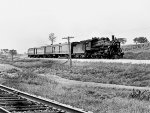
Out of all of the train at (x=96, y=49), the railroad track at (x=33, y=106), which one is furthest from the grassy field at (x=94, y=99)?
the train at (x=96, y=49)

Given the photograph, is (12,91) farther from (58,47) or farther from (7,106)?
(58,47)

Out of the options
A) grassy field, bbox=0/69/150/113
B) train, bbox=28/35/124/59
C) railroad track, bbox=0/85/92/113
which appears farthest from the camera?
train, bbox=28/35/124/59

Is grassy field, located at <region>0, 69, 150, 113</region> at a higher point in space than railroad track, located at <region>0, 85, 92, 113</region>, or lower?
lower

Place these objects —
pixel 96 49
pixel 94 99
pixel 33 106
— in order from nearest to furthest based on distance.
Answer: pixel 33 106
pixel 94 99
pixel 96 49

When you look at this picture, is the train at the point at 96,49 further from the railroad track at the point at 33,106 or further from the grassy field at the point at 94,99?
the railroad track at the point at 33,106

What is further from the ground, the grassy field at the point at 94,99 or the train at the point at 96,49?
the train at the point at 96,49

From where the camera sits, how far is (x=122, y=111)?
8.21 meters

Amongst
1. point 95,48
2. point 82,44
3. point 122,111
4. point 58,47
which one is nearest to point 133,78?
point 122,111

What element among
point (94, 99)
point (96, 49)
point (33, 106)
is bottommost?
point (94, 99)

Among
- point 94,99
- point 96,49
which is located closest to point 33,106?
point 94,99

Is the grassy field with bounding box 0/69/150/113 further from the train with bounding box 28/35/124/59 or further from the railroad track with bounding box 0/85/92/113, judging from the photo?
the train with bounding box 28/35/124/59

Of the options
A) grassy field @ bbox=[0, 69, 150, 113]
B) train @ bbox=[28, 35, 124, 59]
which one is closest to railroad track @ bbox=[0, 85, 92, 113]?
grassy field @ bbox=[0, 69, 150, 113]

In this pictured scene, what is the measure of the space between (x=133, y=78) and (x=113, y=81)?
1714 mm

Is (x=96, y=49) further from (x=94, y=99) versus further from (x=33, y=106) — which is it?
(x=33, y=106)
